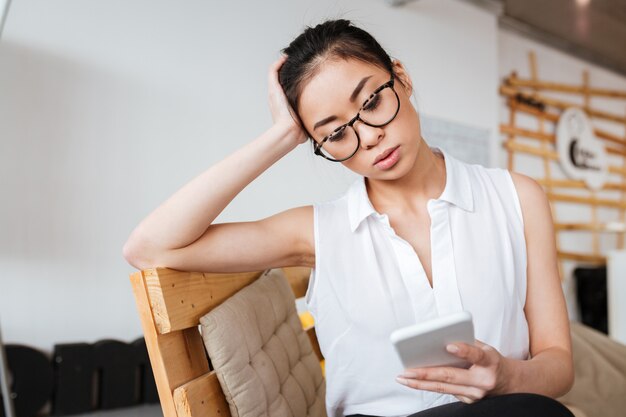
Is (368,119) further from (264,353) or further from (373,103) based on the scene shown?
(264,353)

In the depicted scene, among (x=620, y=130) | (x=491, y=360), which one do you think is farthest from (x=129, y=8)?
(x=620, y=130)

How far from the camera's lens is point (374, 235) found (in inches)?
43.3

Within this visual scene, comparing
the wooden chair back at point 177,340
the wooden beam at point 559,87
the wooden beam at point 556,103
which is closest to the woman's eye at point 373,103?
the wooden chair back at point 177,340

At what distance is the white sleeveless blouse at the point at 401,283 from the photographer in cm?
103

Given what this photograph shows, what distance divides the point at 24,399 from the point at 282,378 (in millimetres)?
1434

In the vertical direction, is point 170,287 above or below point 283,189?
below

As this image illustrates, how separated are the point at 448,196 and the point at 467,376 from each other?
431 mm

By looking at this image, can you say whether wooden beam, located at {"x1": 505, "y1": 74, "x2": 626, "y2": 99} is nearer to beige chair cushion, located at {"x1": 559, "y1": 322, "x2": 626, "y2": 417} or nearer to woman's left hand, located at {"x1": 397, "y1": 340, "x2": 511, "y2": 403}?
beige chair cushion, located at {"x1": 559, "y1": 322, "x2": 626, "y2": 417}

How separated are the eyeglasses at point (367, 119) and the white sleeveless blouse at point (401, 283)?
0.14 meters

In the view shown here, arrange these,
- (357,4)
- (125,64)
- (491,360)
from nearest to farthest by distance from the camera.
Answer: (491,360)
(125,64)
(357,4)

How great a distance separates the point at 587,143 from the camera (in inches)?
203

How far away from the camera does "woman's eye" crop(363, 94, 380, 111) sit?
986mm

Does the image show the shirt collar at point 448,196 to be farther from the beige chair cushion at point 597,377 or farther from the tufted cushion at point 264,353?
the beige chair cushion at point 597,377

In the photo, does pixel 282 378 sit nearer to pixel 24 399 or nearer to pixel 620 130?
pixel 24 399
